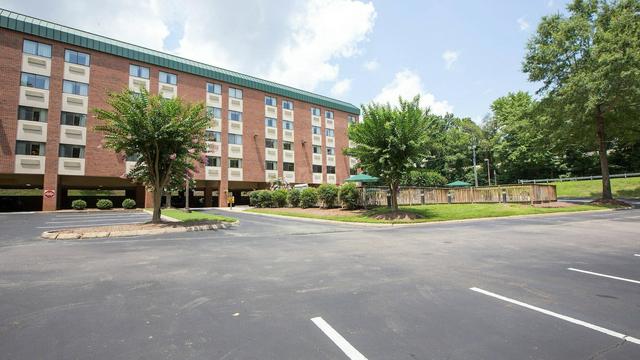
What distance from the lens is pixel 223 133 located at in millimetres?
40969

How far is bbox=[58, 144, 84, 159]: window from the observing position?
30781mm

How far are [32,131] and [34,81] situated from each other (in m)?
4.90

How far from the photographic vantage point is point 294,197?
29.9m

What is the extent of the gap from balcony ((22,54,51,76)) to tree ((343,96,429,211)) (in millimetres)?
31728

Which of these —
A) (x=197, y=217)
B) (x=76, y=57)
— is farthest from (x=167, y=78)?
(x=197, y=217)

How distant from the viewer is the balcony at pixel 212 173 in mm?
39119

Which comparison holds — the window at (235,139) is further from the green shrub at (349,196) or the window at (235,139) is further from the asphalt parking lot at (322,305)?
the asphalt parking lot at (322,305)

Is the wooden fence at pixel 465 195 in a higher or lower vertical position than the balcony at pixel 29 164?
lower

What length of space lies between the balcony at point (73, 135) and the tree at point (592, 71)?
44506 mm

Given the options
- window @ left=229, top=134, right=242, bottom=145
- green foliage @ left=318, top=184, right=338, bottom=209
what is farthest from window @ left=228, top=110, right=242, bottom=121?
green foliage @ left=318, top=184, right=338, bottom=209

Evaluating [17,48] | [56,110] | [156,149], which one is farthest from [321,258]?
[17,48]

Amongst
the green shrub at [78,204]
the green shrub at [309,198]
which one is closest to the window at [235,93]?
the green shrub at [78,204]

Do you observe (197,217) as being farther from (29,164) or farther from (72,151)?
(29,164)

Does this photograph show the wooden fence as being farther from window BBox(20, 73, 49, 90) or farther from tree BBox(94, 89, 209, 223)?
window BBox(20, 73, 49, 90)
